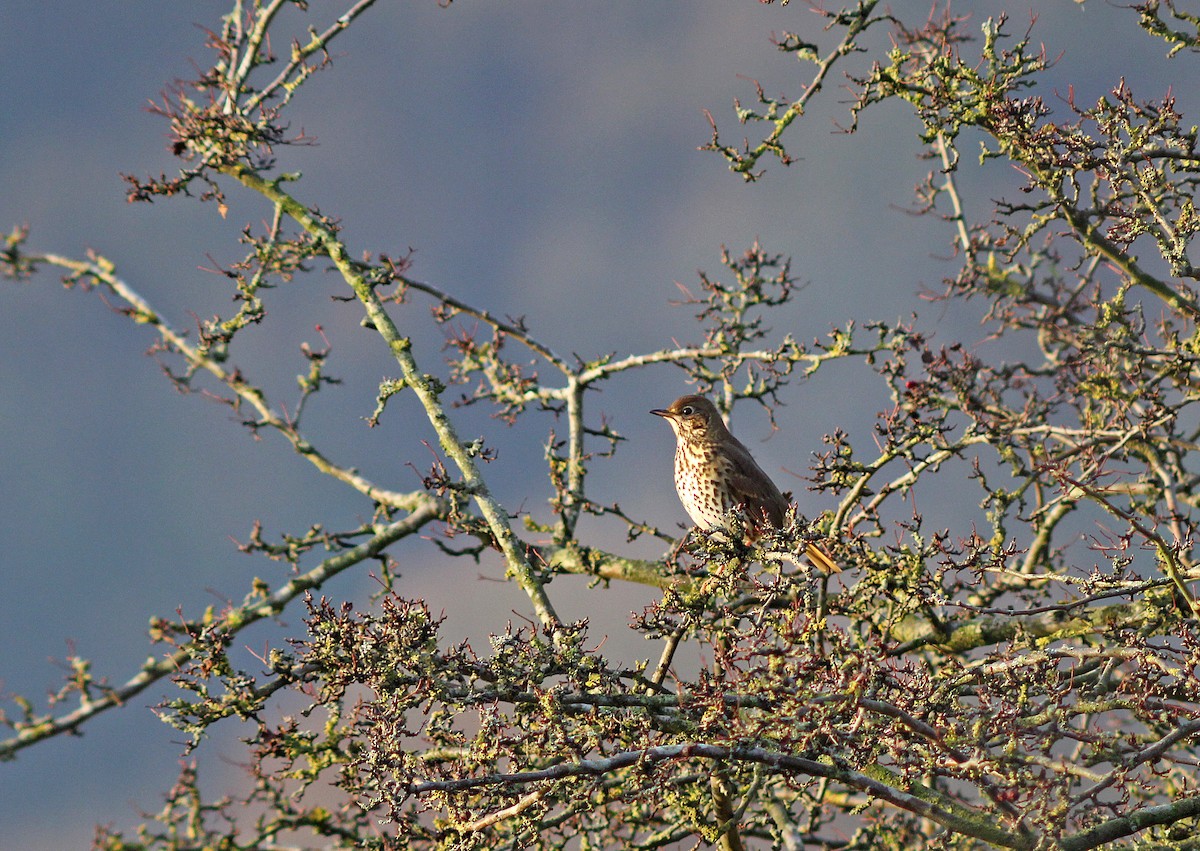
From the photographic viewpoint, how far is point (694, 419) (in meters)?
8.88

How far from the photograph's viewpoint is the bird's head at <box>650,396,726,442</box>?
8773 mm

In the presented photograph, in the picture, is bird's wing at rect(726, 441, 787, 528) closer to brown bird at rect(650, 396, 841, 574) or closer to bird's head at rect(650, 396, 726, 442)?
brown bird at rect(650, 396, 841, 574)

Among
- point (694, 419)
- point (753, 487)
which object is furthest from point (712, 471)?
point (694, 419)

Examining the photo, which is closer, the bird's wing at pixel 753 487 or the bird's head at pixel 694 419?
the bird's wing at pixel 753 487

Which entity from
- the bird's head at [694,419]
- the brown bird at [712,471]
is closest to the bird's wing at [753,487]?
the brown bird at [712,471]

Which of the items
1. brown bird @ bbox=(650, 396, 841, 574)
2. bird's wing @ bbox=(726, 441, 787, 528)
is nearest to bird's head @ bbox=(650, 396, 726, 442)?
brown bird @ bbox=(650, 396, 841, 574)

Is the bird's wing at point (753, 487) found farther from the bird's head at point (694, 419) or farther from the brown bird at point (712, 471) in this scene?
the bird's head at point (694, 419)

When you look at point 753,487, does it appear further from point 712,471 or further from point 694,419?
point 694,419

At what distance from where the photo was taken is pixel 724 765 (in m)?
4.10

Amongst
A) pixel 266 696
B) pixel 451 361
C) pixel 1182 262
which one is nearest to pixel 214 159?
pixel 451 361

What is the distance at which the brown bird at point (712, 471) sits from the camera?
27.3ft

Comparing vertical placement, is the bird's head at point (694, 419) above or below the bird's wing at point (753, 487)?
above

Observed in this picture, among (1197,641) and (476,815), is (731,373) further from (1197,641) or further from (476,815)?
(476,815)

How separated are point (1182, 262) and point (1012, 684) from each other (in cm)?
204
